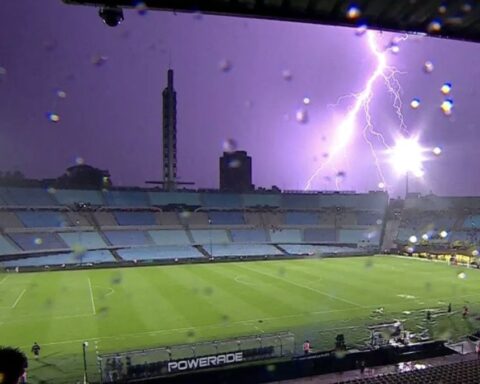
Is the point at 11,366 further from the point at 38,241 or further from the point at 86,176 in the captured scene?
the point at 86,176

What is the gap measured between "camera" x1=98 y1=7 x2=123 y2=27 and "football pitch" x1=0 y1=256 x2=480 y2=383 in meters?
16.0

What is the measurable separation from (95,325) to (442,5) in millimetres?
24065

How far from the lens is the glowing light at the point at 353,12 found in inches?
250

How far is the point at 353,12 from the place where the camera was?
6465 mm

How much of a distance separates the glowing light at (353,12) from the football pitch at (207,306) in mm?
17122

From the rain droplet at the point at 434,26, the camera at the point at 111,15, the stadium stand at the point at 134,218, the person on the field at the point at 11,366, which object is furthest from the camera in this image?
Answer: the stadium stand at the point at 134,218

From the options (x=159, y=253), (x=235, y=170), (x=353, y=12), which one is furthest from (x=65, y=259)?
(x=235, y=170)

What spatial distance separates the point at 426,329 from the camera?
75.8 feet

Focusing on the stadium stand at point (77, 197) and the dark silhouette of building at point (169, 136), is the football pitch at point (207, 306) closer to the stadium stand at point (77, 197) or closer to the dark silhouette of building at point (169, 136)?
the stadium stand at point (77, 197)

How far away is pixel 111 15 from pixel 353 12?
370cm

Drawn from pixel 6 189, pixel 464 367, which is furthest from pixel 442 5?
pixel 6 189

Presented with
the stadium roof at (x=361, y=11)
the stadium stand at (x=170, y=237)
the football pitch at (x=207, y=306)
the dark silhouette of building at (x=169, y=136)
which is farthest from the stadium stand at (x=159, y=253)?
the stadium roof at (x=361, y=11)

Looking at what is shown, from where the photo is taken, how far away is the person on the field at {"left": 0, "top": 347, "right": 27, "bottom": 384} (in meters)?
3.15

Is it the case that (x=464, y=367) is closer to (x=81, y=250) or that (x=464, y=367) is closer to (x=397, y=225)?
(x=81, y=250)
